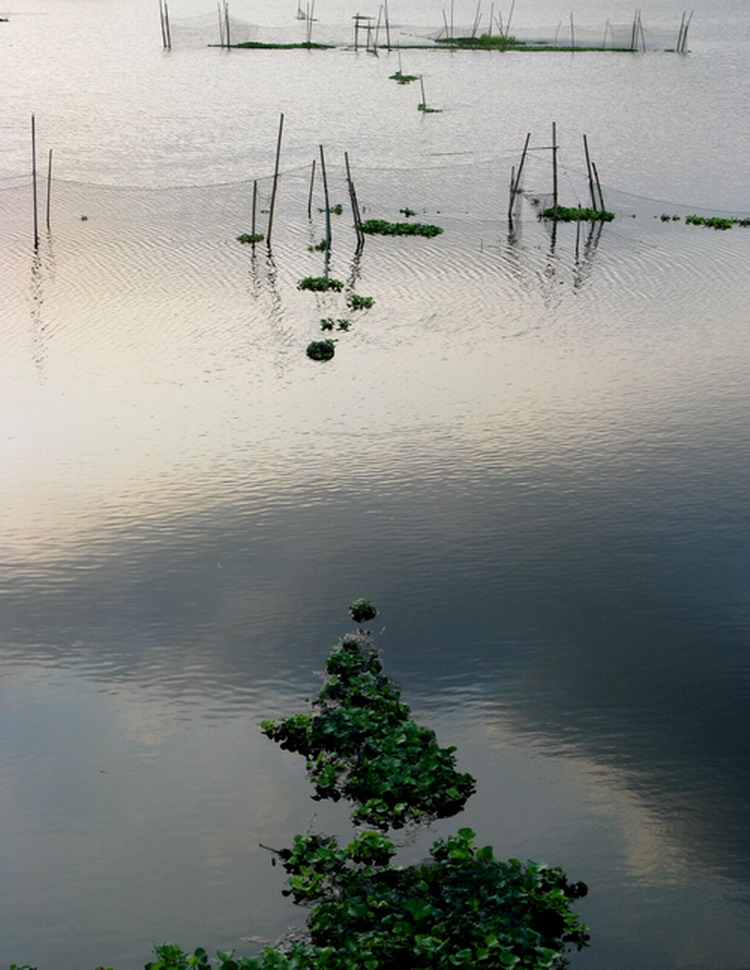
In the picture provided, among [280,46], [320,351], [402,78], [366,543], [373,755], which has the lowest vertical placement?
[373,755]

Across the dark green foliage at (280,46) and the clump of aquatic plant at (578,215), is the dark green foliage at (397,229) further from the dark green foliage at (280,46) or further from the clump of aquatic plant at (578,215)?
the dark green foliage at (280,46)

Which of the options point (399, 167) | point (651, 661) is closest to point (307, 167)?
A: point (399, 167)

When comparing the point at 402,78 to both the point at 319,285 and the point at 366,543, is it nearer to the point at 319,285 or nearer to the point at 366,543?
the point at 319,285

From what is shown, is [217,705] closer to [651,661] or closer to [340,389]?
[651,661]

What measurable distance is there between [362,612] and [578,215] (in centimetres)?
2218

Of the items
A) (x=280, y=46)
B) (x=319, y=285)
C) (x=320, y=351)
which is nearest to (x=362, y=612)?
(x=320, y=351)

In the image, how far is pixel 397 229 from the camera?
1219 inches

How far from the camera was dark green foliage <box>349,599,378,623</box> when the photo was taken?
43.4 feet

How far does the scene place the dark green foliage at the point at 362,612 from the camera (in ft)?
43.4

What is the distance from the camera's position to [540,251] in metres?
29.9

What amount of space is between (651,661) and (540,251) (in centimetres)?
1917

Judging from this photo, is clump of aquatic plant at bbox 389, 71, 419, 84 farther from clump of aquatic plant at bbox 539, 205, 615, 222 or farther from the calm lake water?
clump of aquatic plant at bbox 539, 205, 615, 222

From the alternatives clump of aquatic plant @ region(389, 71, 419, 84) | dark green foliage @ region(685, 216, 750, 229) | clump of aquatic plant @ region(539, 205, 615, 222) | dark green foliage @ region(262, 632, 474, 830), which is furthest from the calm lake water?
clump of aquatic plant @ region(389, 71, 419, 84)

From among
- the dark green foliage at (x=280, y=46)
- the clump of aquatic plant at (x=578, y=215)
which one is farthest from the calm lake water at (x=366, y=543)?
the dark green foliage at (x=280, y=46)
